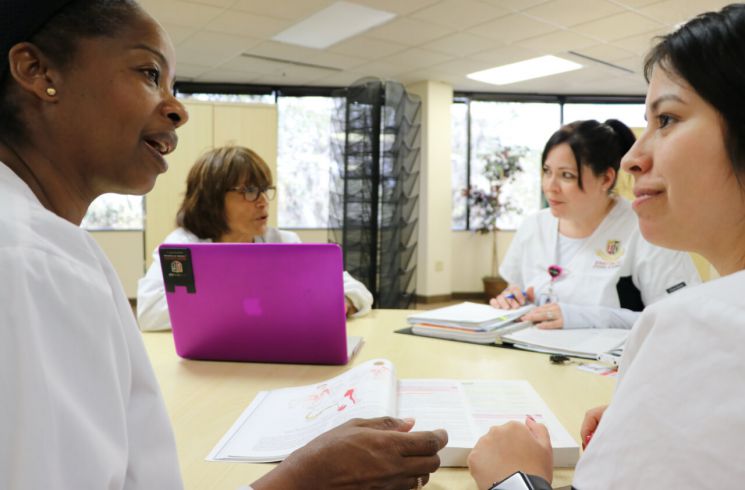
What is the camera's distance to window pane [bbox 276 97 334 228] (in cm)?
655

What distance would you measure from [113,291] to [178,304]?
768mm

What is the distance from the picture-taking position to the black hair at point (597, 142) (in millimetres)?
2205

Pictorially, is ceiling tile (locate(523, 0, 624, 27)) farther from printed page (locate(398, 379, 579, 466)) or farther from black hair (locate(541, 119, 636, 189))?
printed page (locate(398, 379, 579, 466))

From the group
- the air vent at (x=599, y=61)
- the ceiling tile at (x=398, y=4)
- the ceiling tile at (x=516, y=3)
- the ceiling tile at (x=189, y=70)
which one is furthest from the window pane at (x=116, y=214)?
the air vent at (x=599, y=61)

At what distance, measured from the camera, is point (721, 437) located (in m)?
0.49

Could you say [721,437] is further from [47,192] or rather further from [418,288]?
[418,288]

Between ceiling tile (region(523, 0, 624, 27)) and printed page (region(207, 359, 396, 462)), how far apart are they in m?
3.64

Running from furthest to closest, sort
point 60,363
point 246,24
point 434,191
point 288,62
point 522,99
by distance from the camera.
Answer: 1. point 522,99
2. point 434,191
3. point 288,62
4. point 246,24
5. point 60,363

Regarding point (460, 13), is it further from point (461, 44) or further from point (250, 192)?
point (250, 192)

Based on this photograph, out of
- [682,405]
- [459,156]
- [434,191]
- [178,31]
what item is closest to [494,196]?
[459,156]

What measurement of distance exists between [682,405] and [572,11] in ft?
13.6

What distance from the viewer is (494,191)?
6.60 m

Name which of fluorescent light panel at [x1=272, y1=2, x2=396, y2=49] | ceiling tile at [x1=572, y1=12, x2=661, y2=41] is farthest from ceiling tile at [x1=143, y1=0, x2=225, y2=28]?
ceiling tile at [x1=572, y1=12, x2=661, y2=41]

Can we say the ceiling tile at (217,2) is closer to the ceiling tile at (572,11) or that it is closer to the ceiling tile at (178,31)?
the ceiling tile at (178,31)
